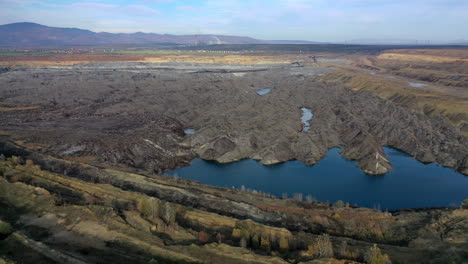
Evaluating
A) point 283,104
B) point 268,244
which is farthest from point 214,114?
point 268,244

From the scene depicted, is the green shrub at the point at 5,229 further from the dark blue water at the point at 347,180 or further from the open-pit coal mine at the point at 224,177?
the dark blue water at the point at 347,180

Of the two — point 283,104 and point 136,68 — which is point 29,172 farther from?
point 136,68

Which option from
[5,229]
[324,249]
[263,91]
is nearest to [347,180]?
[324,249]

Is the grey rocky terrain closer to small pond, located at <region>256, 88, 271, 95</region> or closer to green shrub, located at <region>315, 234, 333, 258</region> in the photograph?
small pond, located at <region>256, 88, 271, 95</region>

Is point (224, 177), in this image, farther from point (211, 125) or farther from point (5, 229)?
point (5, 229)

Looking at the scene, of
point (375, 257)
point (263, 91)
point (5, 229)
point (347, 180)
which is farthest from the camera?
point (263, 91)

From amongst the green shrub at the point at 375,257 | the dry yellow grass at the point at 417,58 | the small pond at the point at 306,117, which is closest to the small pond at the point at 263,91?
the small pond at the point at 306,117
